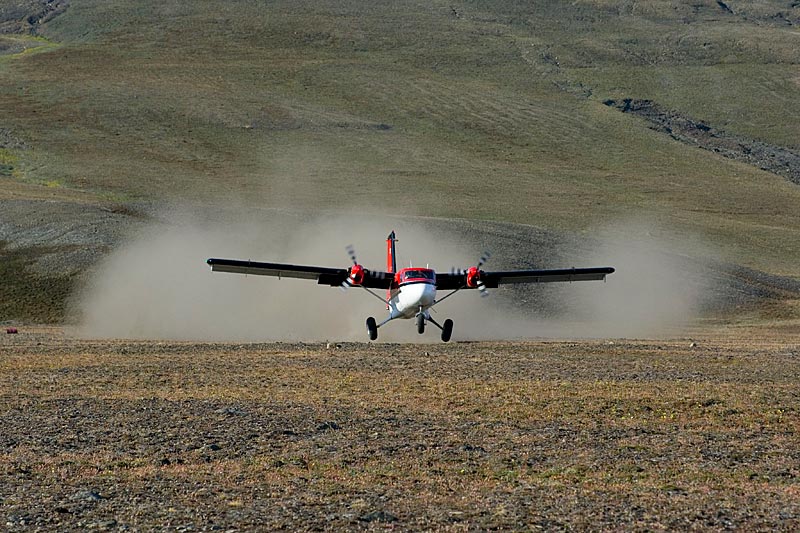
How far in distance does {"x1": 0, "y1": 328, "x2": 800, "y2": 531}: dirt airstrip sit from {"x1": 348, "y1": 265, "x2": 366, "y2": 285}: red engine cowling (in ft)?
32.3

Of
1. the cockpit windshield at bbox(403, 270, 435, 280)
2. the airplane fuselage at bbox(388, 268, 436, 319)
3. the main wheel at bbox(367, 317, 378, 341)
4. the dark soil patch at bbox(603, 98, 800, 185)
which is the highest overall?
the dark soil patch at bbox(603, 98, 800, 185)

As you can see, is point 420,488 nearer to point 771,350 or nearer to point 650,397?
point 650,397

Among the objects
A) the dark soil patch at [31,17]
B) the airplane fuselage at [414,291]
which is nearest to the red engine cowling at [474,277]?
the airplane fuselage at [414,291]

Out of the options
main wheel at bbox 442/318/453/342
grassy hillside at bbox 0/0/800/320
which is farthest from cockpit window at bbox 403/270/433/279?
grassy hillside at bbox 0/0/800/320

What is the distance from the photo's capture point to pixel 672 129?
148 m

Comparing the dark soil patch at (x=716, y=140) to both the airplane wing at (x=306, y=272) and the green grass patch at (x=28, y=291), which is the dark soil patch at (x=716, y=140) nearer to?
the green grass patch at (x=28, y=291)

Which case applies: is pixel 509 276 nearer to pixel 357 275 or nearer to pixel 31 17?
pixel 357 275

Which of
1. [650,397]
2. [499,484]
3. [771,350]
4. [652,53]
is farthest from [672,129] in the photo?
[499,484]

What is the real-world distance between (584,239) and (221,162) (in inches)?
2048

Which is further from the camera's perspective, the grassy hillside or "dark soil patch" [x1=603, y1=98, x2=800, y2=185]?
"dark soil patch" [x1=603, y1=98, x2=800, y2=185]

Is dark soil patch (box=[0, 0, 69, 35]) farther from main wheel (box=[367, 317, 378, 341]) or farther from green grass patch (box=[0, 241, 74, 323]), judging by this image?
main wheel (box=[367, 317, 378, 341])

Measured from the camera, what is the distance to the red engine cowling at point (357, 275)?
133 ft

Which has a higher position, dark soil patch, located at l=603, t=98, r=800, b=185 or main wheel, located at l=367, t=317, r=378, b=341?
dark soil patch, located at l=603, t=98, r=800, b=185

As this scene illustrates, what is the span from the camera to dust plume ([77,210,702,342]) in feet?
156
